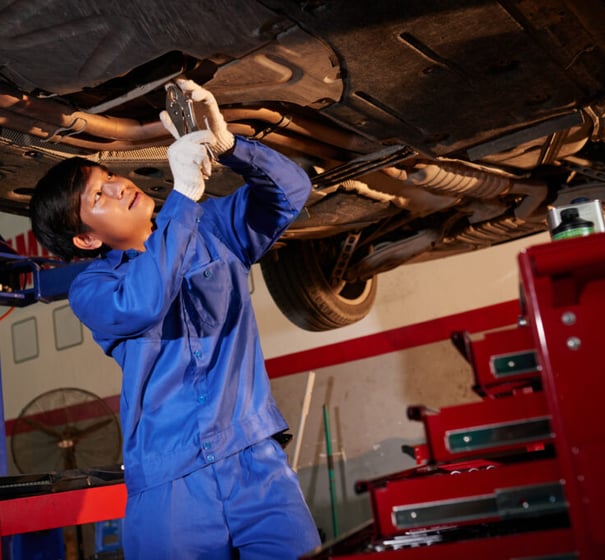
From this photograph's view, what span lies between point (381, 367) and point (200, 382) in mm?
4395

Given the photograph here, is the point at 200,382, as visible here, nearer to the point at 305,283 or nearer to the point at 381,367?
the point at 305,283

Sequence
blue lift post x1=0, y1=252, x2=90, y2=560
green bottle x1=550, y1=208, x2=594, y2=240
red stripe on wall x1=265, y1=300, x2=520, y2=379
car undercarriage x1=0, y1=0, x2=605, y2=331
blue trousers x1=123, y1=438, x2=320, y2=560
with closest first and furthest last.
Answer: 1. green bottle x1=550, y1=208, x2=594, y2=240
2. blue trousers x1=123, y1=438, x2=320, y2=560
3. car undercarriage x1=0, y1=0, x2=605, y2=331
4. blue lift post x1=0, y1=252, x2=90, y2=560
5. red stripe on wall x1=265, y1=300, x2=520, y2=379

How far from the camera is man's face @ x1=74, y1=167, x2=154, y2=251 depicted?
6.18 feet

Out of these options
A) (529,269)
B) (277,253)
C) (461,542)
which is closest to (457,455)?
(461,542)

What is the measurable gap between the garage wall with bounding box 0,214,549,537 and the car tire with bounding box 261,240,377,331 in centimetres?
192

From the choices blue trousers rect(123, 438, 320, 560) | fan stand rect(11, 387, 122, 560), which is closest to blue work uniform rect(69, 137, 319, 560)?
blue trousers rect(123, 438, 320, 560)

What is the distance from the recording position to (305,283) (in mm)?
3619

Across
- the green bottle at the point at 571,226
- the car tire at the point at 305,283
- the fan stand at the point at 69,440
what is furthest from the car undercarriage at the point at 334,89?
the fan stand at the point at 69,440

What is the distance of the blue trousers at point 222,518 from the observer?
5.12 ft

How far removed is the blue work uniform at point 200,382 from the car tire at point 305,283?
1676mm

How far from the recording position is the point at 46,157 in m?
2.21

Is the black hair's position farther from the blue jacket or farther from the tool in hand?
the tool in hand

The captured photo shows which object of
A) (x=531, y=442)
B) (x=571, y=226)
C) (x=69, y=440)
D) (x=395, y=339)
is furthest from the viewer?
(x=395, y=339)

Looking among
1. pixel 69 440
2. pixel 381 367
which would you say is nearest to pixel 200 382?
pixel 69 440
